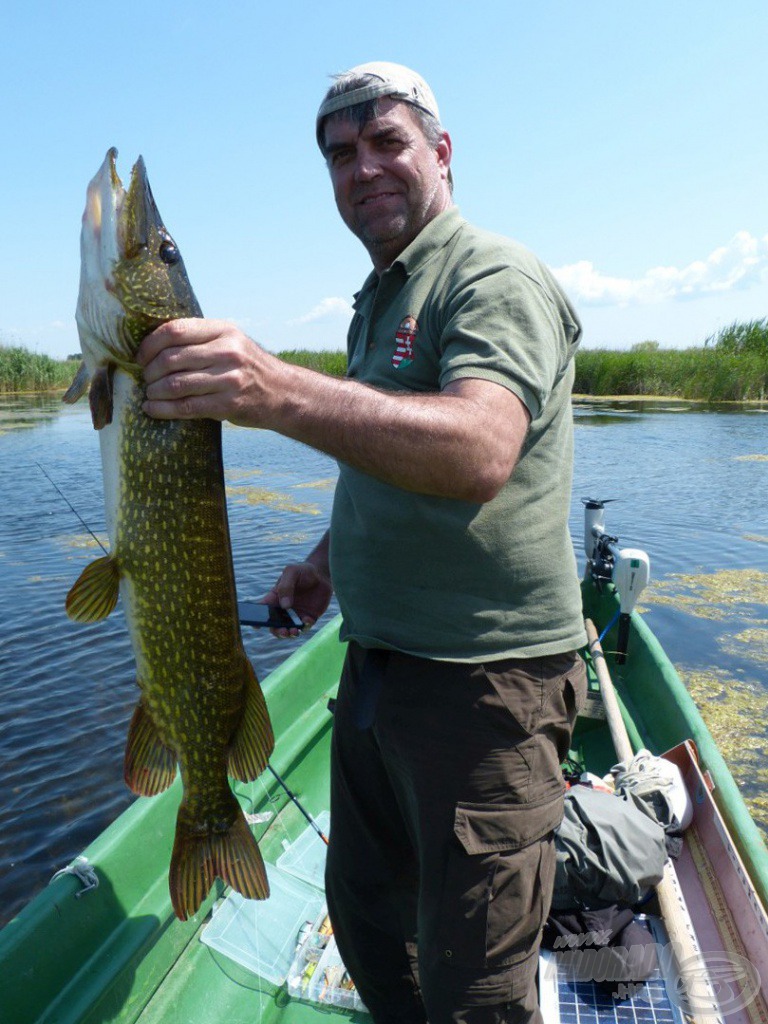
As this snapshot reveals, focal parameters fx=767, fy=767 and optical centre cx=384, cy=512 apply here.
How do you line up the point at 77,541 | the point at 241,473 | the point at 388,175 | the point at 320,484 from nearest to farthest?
1. the point at 388,175
2. the point at 77,541
3. the point at 320,484
4. the point at 241,473

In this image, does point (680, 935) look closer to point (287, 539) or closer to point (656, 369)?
point (287, 539)

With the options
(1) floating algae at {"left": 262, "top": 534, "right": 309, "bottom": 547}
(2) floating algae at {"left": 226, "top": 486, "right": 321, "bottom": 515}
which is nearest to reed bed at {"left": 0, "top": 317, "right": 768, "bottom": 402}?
(2) floating algae at {"left": 226, "top": 486, "right": 321, "bottom": 515}

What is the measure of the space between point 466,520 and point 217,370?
0.62 m

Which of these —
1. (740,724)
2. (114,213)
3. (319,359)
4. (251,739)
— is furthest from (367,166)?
(319,359)

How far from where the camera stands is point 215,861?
2.02m

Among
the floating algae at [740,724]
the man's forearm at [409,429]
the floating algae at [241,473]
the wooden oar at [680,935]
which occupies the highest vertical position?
the man's forearm at [409,429]

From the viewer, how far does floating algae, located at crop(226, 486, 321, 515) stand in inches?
497

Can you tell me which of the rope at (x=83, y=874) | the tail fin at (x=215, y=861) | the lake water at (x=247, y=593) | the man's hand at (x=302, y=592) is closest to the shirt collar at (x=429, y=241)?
the man's hand at (x=302, y=592)

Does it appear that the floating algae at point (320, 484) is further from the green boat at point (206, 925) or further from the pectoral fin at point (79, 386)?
the pectoral fin at point (79, 386)

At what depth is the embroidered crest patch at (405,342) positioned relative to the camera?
1700mm

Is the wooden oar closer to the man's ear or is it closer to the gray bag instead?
the gray bag

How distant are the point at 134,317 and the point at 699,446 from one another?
65.5 ft

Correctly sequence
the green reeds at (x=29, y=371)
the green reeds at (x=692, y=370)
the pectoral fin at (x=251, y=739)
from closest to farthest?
the pectoral fin at (x=251, y=739) < the green reeds at (x=692, y=370) < the green reeds at (x=29, y=371)

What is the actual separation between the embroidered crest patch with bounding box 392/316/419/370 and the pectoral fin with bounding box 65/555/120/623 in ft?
2.68
